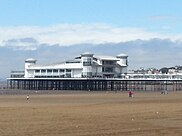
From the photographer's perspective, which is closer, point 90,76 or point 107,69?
point 90,76

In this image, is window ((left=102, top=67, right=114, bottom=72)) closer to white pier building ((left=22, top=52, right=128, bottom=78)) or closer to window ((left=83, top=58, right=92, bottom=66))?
white pier building ((left=22, top=52, right=128, bottom=78))

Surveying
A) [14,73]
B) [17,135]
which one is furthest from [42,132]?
[14,73]

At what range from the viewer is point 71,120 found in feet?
79.9

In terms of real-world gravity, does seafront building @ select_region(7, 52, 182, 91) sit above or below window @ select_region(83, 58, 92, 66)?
below

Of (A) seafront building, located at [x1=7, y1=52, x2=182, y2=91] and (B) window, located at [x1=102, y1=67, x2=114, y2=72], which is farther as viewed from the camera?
(B) window, located at [x1=102, y1=67, x2=114, y2=72]

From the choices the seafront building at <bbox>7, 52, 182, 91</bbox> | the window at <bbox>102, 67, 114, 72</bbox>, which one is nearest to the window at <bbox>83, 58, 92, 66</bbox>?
the seafront building at <bbox>7, 52, 182, 91</bbox>

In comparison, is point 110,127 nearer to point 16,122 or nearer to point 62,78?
point 16,122

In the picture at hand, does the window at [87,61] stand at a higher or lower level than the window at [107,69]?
higher

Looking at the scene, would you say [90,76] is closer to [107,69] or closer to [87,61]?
[87,61]

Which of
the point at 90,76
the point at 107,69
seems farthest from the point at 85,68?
the point at 107,69

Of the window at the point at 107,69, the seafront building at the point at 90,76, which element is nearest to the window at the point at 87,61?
the seafront building at the point at 90,76

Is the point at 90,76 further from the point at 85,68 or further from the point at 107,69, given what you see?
the point at 107,69

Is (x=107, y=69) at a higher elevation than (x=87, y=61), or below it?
below

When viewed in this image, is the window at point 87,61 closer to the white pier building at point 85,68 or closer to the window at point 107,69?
the white pier building at point 85,68
